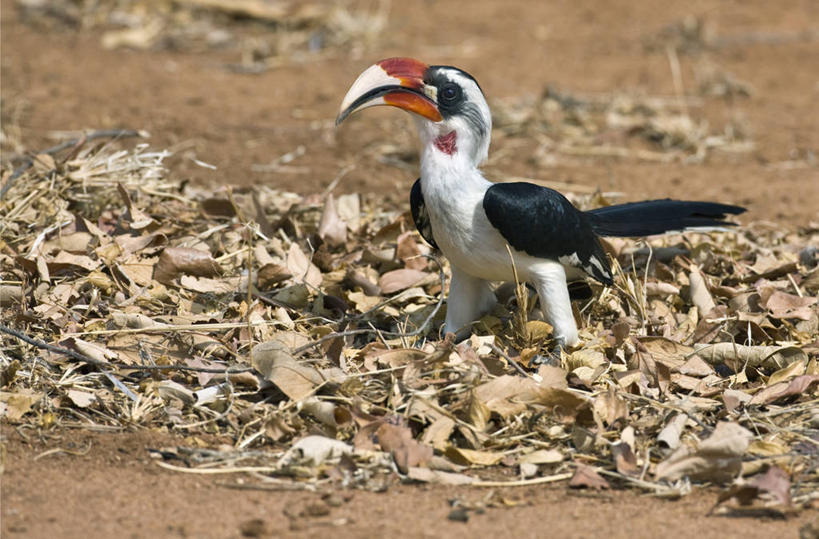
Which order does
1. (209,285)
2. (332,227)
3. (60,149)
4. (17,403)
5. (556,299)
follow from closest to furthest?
(17,403), (556,299), (209,285), (332,227), (60,149)

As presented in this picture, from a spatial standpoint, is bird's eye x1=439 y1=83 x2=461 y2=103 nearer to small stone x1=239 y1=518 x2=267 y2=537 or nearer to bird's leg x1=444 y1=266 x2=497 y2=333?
bird's leg x1=444 y1=266 x2=497 y2=333

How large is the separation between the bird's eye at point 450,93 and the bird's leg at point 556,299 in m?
0.66

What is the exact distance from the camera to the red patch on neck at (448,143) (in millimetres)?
3656

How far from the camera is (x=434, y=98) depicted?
12.0 feet

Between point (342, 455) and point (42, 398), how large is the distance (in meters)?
1.01

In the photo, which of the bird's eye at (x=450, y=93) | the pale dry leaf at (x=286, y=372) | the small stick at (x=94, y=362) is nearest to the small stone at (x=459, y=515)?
the pale dry leaf at (x=286, y=372)

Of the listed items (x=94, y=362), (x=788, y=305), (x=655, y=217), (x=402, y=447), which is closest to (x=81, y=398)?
(x=94, y=362)

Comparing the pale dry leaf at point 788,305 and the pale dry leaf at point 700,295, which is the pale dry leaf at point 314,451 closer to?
the pale dry leaf at point 700,295

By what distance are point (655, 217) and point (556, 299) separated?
72 centimetres

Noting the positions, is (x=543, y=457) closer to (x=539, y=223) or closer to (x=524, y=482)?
(x=524, y=482)

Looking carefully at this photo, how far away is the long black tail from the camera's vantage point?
13.6 feet

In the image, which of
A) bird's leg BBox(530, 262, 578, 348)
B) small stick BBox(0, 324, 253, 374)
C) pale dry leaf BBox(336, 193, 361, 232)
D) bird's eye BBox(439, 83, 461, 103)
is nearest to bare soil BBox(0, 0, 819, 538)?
small stick BBox(0, 324, 253, 374)

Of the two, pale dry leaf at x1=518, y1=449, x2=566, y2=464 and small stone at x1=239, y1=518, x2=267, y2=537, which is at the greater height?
pale dry leaf at x1=518, y1=449, x2=566, y2=464

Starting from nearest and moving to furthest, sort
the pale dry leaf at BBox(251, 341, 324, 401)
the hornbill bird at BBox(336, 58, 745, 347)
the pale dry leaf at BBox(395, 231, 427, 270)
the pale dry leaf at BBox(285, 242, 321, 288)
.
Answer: the pale dry leaf at BBox(251, 341, 324, 401), the hornbill bird at BBox(336, 58, 745, 347), the pale dry leaf at BBox(285, 242, 321, 288), the pale dry leaf at BBox(395, 231, 427, 270)
